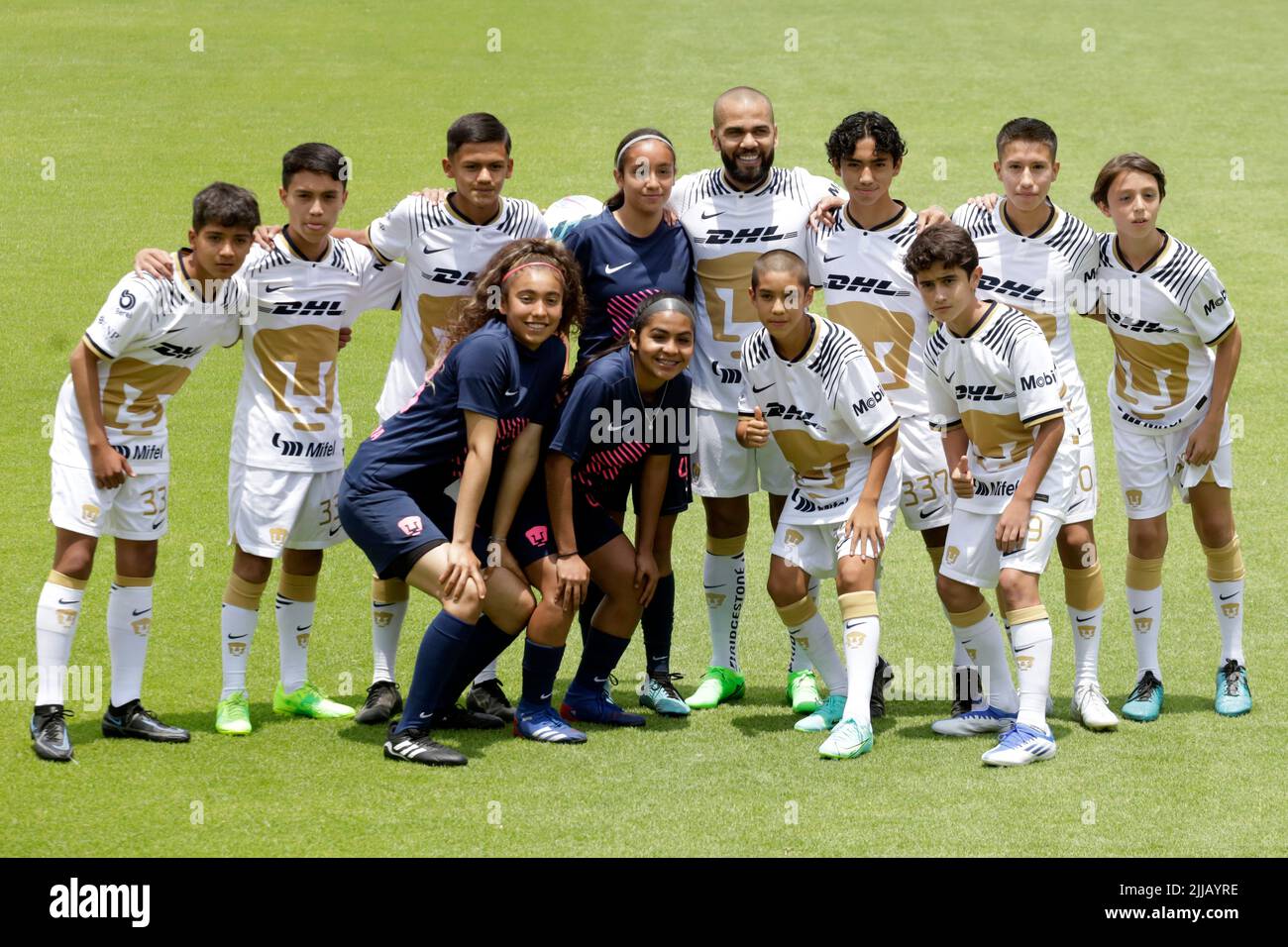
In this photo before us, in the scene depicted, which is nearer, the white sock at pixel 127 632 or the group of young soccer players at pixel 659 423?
the group of young soccer players at pixel 659 423

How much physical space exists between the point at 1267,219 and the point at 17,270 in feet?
38.5

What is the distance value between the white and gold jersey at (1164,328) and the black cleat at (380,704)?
337 cm

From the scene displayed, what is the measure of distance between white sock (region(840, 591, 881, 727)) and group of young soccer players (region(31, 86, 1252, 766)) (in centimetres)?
2

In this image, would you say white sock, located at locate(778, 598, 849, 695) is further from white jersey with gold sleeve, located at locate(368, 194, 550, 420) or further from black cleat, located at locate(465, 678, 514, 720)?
white jersey with gold sleeve, located at locate(368, 194, 550, 420)

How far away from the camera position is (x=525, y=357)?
6.06 metres

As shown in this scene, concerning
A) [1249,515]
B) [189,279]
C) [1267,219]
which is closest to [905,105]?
[1267,219]

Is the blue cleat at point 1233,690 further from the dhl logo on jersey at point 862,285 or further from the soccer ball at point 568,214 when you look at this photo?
the soccer ball at point 568,214

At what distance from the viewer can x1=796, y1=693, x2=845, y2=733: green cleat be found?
20.9 ft

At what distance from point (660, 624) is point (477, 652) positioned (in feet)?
3.05

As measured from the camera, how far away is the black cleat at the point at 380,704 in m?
6.49

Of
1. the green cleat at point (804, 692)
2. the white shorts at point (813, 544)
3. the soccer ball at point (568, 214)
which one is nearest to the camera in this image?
the white shorts at point (813, 544)

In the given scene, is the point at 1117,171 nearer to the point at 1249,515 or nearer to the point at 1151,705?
the point at 1151,705

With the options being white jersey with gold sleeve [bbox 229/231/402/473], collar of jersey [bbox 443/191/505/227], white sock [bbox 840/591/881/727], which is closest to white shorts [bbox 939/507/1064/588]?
white sock [bbox 840/591/881/727]

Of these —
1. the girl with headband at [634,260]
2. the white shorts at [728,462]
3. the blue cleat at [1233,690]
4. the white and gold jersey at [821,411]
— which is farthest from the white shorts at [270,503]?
the blue cleat at [1233,690]
